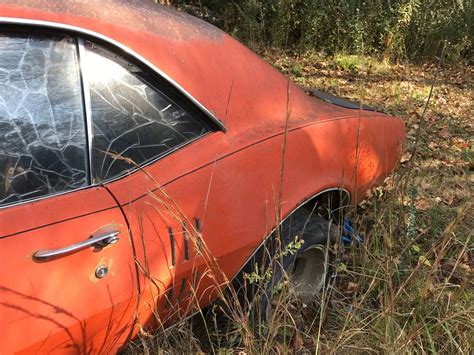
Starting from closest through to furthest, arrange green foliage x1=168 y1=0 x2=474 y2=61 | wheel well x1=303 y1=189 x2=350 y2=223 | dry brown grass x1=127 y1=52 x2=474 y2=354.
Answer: dry brown grass x1=127 y1=52 x2=474 y2=354 < wheel well x1=303 y1=189 x2=350 y2=223 < green foliage x1=168 y1=0 x2=474 y2=61

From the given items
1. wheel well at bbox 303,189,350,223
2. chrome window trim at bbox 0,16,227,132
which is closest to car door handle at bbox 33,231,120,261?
chrome window trim at bbox 0,16,227,132

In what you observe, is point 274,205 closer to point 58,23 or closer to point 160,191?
point 160,191

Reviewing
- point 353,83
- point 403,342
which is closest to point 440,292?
point 403,342

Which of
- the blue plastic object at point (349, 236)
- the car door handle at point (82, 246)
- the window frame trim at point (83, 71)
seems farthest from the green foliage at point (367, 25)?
the car door handle at point (82, 246)

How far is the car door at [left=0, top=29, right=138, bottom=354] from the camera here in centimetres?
158

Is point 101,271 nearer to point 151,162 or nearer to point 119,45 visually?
point 151,162

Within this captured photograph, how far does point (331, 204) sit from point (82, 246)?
1.41 meters

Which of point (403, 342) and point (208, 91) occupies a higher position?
point (208, 91)

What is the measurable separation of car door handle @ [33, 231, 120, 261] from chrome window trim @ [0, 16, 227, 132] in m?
0.63

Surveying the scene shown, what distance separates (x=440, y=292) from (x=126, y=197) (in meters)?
1.48

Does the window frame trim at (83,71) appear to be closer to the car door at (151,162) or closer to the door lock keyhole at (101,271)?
the car door at (151,162)

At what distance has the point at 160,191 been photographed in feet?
6.19

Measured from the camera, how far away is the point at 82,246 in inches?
65.5

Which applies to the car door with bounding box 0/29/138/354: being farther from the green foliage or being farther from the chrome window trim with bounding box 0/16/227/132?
the green foliage
